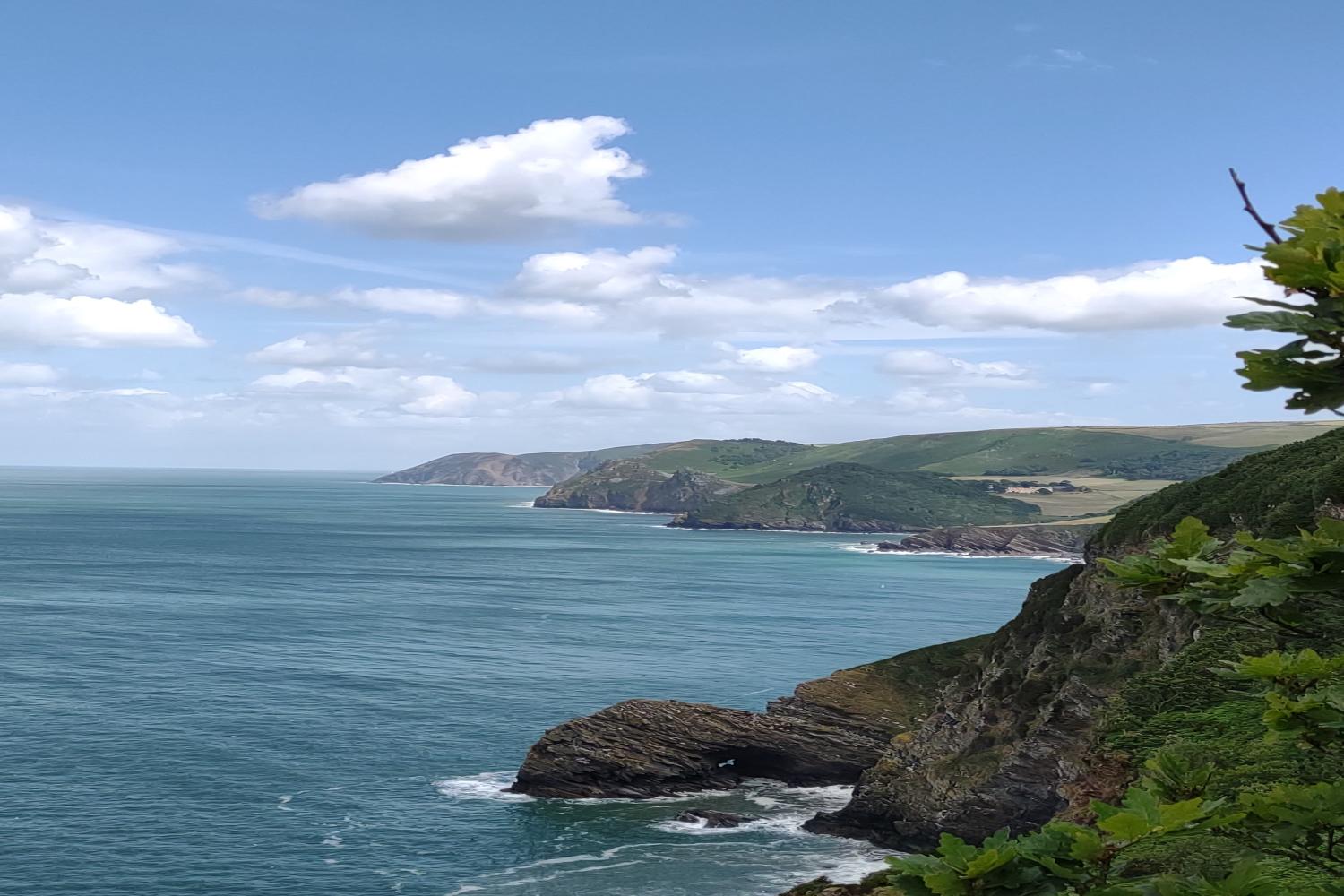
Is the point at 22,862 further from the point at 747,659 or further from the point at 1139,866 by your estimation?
the point at 747,659

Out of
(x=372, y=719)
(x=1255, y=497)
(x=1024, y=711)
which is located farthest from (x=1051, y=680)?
(x=372, y=719)

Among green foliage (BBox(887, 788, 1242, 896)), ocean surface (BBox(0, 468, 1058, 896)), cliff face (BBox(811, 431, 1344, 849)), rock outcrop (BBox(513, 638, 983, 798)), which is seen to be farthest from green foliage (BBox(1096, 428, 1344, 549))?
green foliage (BBox(887, 788, 1242, 896))

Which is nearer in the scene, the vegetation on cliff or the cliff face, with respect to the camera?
the vegetation on cliff

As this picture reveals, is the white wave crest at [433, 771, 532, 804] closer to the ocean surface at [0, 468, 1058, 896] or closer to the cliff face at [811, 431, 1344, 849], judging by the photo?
the ocean surface at [0, 468, 1058, 896]

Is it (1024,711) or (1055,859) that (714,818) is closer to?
(1024,711)

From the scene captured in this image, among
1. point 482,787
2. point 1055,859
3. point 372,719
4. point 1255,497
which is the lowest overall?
point 482,787
